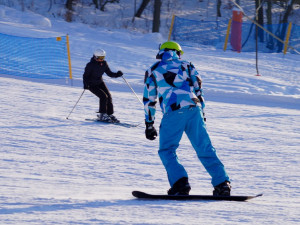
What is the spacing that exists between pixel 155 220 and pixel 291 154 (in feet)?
14.9

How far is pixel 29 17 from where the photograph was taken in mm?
22625

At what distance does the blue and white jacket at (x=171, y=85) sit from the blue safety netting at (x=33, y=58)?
9.26 meters

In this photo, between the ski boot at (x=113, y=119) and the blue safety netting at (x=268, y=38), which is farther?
the blue safety netting at (x=268, y=38)

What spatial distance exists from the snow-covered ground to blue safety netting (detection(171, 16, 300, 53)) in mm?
5911

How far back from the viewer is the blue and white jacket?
494 centimetres

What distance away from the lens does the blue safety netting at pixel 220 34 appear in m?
22.3

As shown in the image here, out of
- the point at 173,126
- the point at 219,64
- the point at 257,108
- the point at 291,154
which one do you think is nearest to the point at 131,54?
the point at 219,64

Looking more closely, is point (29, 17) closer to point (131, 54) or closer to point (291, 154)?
point (131, 54)

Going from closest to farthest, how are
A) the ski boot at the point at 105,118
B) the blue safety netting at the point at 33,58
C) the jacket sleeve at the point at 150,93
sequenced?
1. the jacket sleeve at the point at 150,93
2. the ski boot at the point at 105,118
3. the blue safety netting at the point at 33,58

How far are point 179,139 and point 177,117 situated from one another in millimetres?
209

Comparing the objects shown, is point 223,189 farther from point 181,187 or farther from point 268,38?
point 268,38

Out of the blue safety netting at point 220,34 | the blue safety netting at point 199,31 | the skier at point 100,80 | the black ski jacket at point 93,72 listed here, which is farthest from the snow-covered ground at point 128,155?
the blue safety netting at point 199,31

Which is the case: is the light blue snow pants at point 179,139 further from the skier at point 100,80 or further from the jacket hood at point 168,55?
the skier at point 100,80

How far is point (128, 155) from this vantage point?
24.3 ft
